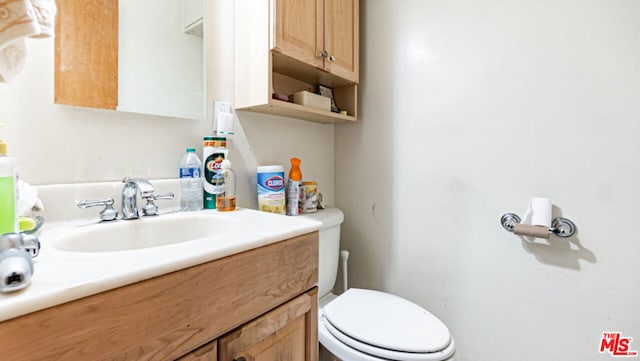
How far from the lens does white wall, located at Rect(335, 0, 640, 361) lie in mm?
849

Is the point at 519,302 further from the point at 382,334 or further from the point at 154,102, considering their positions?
the point at 154,102

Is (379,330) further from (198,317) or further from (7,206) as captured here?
(7,206)

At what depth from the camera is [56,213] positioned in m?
0.65

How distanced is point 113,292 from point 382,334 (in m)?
0.72

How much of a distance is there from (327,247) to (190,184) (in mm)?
→ 592

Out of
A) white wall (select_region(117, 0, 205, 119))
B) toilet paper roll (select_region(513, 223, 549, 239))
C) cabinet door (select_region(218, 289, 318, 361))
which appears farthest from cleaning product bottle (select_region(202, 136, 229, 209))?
toilet paper roll (select_region(513, 223, 549, 239))

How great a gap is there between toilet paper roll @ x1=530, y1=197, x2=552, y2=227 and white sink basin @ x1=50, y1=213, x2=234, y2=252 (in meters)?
0.98

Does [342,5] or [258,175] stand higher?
[342,5]

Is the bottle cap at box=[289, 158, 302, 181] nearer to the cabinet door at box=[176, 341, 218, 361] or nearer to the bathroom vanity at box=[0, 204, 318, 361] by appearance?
the bathroom vanity at box=[0, 204, 318, 361]

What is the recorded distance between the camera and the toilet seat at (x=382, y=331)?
0.76 m

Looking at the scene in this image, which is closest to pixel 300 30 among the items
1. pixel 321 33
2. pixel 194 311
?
pixel 321 33

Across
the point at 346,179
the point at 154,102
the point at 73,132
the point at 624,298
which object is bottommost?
the point at 624,298

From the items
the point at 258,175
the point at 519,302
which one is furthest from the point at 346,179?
the point at 519,302

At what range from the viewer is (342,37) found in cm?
117
